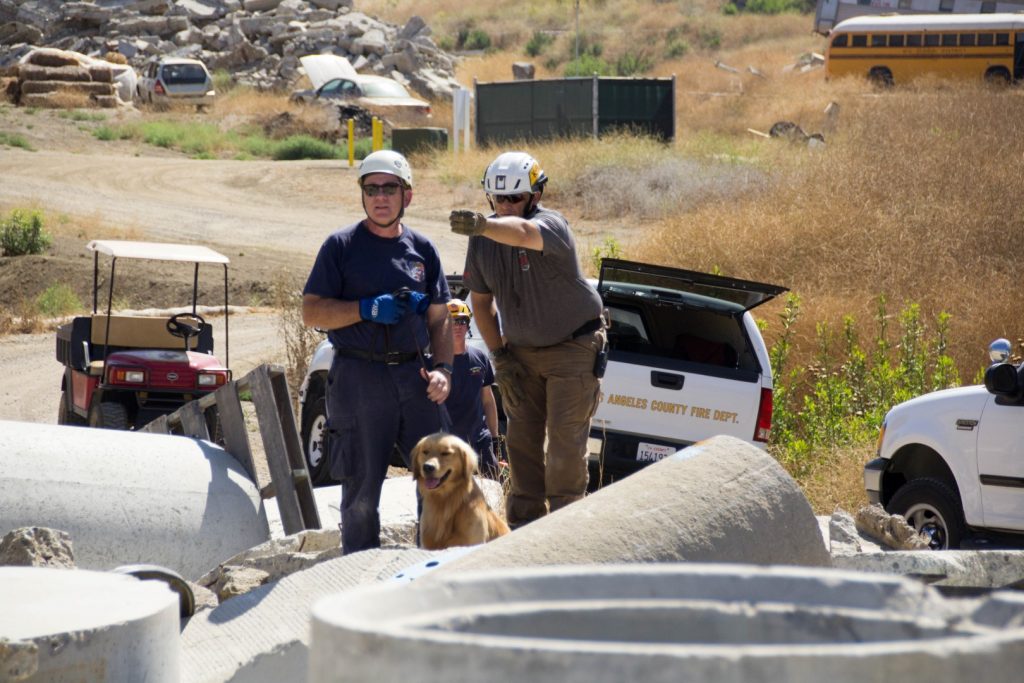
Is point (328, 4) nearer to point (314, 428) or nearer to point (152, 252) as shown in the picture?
point (152, 252)

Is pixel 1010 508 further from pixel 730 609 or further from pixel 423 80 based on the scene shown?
pixel 423 80

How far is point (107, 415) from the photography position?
992 cm

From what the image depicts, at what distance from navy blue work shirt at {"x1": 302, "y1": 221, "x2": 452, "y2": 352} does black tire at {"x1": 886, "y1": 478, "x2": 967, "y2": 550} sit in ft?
11.0

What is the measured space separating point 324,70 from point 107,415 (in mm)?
31063

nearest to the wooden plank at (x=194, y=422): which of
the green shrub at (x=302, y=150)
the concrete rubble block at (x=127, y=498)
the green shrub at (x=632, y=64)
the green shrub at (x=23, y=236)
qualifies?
the concrete rubble block at (x=127, y=498)

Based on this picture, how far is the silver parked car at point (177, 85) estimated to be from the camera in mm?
40656

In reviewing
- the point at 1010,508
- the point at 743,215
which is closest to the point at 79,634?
the point at 1010,508

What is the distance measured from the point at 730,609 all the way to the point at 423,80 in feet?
153

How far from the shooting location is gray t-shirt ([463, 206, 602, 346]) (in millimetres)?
6023

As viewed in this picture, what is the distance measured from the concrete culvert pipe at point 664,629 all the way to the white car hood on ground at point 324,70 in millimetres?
37563

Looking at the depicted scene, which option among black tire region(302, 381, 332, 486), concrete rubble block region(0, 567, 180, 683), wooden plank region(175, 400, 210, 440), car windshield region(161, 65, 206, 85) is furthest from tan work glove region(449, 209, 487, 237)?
car windshield region(161, 65, 206, 85)

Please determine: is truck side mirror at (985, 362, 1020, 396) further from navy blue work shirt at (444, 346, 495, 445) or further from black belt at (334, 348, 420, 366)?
black belt at (334, 348, 420, 366)

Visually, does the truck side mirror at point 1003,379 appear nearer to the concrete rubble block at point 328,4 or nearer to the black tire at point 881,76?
the black tire at point 881,76

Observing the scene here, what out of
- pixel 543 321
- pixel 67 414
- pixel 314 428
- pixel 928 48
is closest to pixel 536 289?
pixel 543 321
